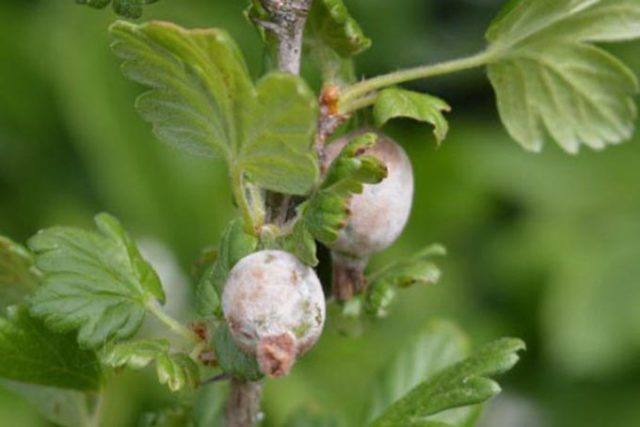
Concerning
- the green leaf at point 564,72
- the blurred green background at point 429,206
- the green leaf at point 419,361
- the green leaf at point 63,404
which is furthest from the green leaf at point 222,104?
the blurred green background at point 429,206

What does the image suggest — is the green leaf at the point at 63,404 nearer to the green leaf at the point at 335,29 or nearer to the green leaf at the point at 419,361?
the green leaf at the point at 419,361

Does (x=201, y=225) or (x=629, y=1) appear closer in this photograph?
Result: (x=629, y=1)

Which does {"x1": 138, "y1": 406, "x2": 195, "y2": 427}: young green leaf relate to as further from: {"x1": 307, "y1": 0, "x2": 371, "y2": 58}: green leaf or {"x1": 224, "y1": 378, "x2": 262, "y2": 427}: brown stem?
{"x1": 307, "y1": 0, "x2": 371, "y2": 58}: green leaf

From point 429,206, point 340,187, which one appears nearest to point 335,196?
point 340,187

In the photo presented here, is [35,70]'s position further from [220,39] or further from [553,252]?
[220,39]

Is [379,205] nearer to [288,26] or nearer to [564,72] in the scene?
[288,26]

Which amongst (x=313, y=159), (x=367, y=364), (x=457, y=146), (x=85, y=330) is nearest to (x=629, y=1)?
(x=313, y=159)
